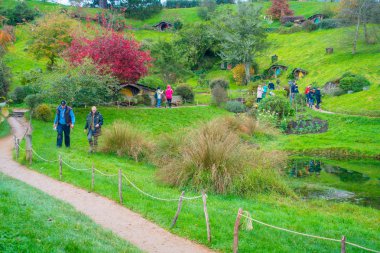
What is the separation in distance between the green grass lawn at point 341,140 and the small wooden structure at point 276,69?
32981 mm

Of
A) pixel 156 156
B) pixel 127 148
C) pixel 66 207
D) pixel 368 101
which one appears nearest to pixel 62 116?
pixel 127 148

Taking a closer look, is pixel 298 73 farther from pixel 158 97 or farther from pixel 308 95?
pixel 158 97

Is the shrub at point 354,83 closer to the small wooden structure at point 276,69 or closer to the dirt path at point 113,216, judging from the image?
the small wooden structure at point 276,69

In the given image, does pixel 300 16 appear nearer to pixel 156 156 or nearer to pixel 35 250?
pixel 156 156

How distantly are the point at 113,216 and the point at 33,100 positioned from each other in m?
20.1

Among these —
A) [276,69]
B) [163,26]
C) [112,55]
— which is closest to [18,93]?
[112,55]

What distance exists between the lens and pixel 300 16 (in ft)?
296

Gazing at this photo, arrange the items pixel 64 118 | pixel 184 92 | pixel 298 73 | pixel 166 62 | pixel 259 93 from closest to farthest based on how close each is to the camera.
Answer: pixel 64 118, pixel 259 93, pixel 184 92, pixel 166 62, pixel 298 73

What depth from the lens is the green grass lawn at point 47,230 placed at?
6582mm

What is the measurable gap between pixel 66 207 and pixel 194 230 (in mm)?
3267

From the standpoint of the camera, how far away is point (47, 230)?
7.34 m

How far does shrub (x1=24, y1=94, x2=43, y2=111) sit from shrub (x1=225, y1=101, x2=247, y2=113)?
595 inches

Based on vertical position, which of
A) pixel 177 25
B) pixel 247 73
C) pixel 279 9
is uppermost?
pixel 279 9

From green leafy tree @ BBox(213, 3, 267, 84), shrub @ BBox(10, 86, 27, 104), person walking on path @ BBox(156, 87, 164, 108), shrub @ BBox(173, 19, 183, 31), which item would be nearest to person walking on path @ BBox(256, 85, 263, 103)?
person walking on path @ BBox(156, 87, 164, 108)
